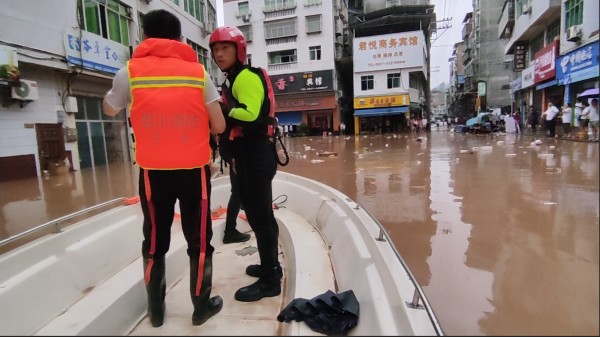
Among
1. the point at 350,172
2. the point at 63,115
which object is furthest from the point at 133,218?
the point at 63,115

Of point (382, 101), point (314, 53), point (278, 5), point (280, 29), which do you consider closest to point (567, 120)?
point (382, 101)

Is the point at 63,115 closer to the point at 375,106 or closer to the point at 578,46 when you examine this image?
the point at 578,46

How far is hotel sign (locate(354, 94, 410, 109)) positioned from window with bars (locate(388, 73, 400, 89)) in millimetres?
981

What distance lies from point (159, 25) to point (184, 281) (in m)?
1.74

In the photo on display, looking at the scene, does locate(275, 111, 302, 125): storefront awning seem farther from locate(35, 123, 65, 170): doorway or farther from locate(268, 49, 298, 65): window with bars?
locate(35, 123, 65, 170): doorway

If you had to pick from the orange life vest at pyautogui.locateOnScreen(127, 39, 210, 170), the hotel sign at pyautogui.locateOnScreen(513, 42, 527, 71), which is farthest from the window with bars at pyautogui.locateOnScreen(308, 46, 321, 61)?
the orange life vest at pyautogui.locateOnScreen(127, 39, 210, 170)

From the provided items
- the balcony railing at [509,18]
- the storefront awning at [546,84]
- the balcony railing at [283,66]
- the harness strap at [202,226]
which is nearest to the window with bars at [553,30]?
the storefront awning at [546,84]

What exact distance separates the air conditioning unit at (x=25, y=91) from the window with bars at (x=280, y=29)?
85.0 feet

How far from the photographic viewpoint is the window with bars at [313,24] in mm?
32016

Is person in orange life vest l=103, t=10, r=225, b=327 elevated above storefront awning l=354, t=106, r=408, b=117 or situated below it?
below

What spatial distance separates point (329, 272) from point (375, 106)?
31235 millimetres

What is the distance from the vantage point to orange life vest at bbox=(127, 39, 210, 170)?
68.7 inches

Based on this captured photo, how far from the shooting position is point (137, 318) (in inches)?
85.0

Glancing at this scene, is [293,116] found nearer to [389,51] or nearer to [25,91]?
[389,51]
